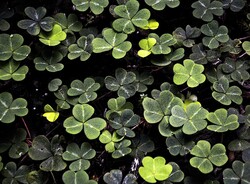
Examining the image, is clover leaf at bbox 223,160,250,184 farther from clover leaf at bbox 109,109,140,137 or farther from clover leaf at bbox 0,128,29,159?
clover leaf at bbox 0,128,29,159

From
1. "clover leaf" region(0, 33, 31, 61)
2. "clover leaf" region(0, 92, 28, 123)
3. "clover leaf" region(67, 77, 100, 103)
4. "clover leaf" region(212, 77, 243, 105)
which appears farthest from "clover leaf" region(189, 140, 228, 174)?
"clover leaf" region(0, 33, 31, 61)

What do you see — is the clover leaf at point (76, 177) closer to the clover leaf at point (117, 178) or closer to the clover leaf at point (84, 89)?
the clover leaf at point (117, 178)

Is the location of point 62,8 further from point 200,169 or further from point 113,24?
point 200,169

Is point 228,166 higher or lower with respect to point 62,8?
lower

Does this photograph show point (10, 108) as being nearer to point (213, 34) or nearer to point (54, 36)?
point (54, 36)

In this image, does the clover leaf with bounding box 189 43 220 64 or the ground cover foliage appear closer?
the ground cover foliage

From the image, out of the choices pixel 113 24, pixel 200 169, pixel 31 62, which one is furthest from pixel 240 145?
pixel 31 62
